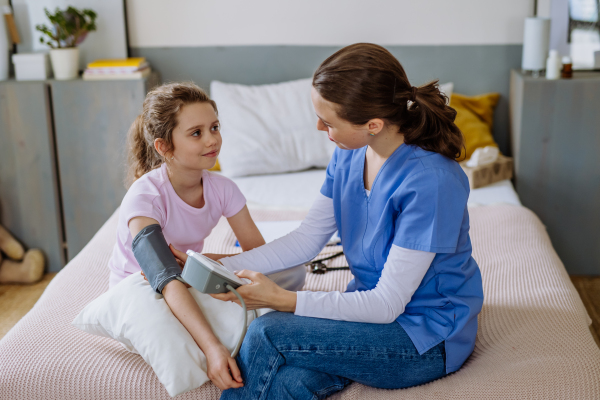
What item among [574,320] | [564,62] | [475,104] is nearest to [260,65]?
[475,104]

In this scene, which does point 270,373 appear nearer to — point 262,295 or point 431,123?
point 262,295

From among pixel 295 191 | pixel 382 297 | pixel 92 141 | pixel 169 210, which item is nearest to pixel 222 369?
pixel 382 297

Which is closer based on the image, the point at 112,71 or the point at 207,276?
the point at 207,276

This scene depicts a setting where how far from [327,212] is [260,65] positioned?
1.49 metres

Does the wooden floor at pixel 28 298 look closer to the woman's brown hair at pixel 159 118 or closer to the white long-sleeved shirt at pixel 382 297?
the woman's brown hair at pixel 159 118

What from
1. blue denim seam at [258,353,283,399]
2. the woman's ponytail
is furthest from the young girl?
the woman's ponytail

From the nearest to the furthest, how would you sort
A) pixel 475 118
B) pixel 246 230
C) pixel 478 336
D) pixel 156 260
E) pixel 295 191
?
pixel 156 260 < pixel 478 336 < pixel 246 230 < pixel 295 191 < pixel 475 118

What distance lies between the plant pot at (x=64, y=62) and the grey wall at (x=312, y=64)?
32 centimetres

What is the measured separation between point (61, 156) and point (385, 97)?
1.82 metres

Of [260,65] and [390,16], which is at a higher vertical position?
[390,16]

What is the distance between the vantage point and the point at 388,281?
117cm

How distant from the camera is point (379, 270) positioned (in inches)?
51.3

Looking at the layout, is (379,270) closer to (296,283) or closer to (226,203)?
(296,283)

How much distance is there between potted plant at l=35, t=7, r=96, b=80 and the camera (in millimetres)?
2488
